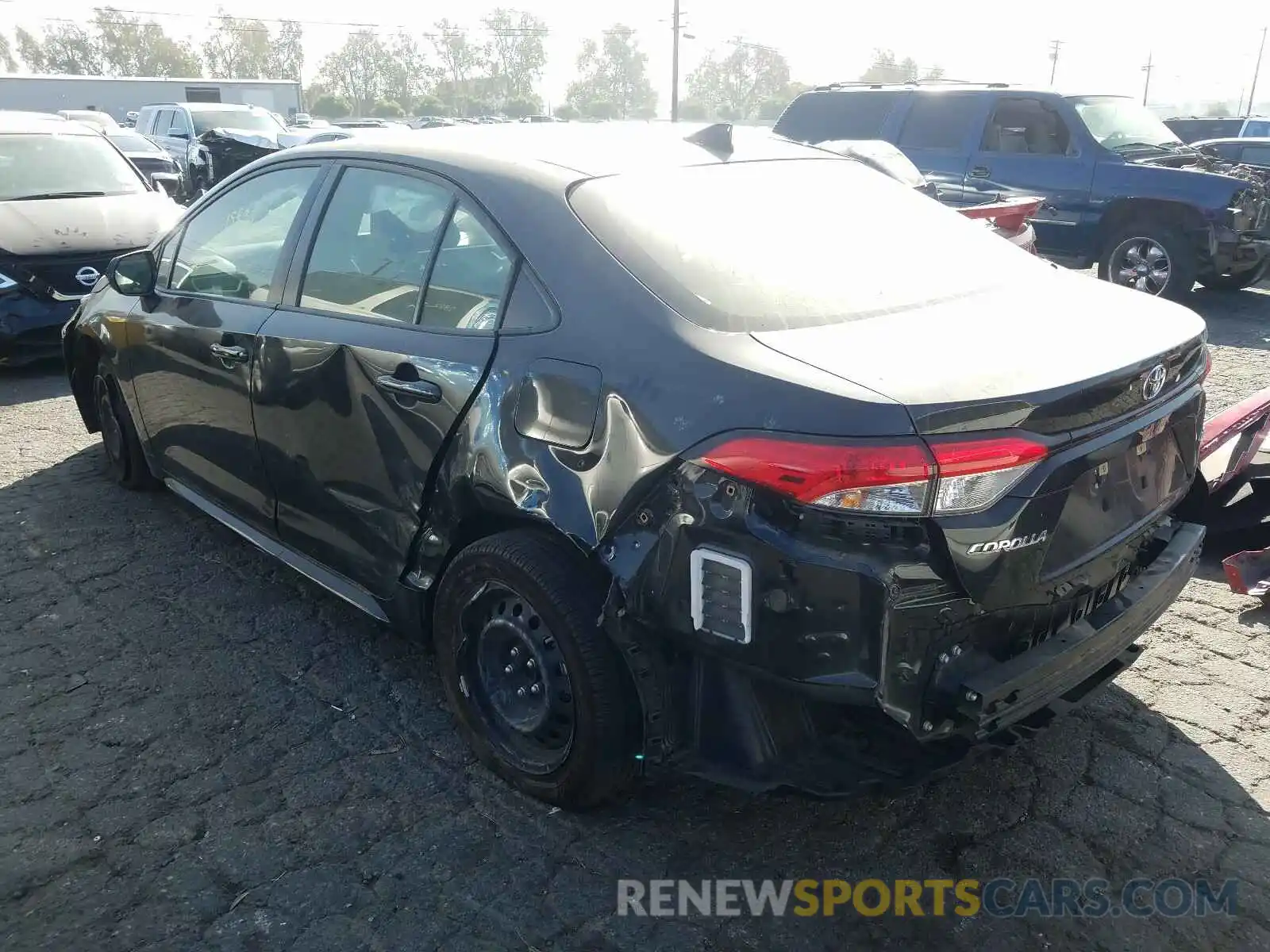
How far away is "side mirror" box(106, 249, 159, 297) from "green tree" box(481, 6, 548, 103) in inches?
3782

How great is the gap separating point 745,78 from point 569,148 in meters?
103

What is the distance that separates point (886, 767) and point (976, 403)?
2.72 feet

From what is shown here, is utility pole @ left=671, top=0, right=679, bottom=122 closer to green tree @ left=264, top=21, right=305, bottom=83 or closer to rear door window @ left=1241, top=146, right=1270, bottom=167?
rear door window @ left=1241, top=146, right=1270, bottom=167

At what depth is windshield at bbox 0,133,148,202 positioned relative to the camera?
26.4 feet

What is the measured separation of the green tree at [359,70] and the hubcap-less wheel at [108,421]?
312 ft

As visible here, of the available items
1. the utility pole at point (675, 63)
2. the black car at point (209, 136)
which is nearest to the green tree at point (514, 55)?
the utility pole at point (675, 63)

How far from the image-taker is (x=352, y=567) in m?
3.30

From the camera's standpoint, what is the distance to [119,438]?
5020 millimetres

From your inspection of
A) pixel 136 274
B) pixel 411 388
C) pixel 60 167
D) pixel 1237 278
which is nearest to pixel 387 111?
pixel 60 167

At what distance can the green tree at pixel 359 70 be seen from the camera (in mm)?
93000

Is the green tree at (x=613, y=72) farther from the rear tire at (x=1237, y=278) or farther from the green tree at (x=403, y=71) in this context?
the rear tire at (x=1237, y=278)

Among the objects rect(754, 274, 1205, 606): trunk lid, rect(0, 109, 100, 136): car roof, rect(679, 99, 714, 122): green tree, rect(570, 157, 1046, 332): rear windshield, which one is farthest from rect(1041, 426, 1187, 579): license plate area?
rect(679, 99, 714, 122): green tree

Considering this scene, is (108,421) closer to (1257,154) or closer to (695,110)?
(1257,154)

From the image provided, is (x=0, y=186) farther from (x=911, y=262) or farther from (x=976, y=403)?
(x=976, y=403)
